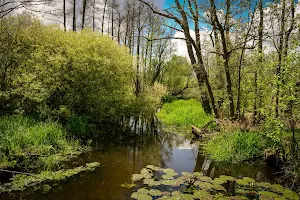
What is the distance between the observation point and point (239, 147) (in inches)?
360

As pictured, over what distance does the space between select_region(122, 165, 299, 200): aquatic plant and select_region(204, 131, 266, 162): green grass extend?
6.66 feet

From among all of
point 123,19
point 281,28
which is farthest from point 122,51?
point 123,19

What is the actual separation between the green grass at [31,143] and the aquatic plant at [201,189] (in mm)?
2638

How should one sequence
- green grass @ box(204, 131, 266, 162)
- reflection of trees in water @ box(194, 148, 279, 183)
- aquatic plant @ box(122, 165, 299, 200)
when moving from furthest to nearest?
green grass @ box(204, 131, 266, 162), reflection of trees in water @ box(194, 148, 279, 183), aquatic plant @ box(122, 165, 299, 200)

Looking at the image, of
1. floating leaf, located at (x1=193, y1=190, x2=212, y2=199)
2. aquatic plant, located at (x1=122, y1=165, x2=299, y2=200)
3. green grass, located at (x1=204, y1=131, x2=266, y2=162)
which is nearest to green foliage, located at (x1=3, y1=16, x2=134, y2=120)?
green grass, located at (x1=204, y1=131, x2=266, y2=162)

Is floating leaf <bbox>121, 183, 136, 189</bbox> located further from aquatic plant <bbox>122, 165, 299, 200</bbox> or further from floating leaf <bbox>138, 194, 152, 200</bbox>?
floating leaf <bbox>138, 194, 152, 200</bbox>

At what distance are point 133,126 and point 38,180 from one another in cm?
951

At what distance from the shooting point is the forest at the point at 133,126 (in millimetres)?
6395

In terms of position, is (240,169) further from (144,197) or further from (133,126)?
(133,126)

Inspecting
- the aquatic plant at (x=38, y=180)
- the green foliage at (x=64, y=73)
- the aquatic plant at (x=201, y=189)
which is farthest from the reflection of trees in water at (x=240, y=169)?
the green foliage at (x=64, y=73)

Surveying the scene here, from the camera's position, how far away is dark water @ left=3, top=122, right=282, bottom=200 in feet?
20.2

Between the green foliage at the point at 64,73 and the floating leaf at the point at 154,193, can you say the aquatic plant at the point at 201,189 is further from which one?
the green foliage at the point at 64,73

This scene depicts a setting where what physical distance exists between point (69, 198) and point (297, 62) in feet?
19.9

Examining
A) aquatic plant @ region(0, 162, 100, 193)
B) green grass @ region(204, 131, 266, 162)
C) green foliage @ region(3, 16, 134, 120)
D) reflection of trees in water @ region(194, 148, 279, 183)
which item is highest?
green foliage @ region(3, 16, 134, 120)
